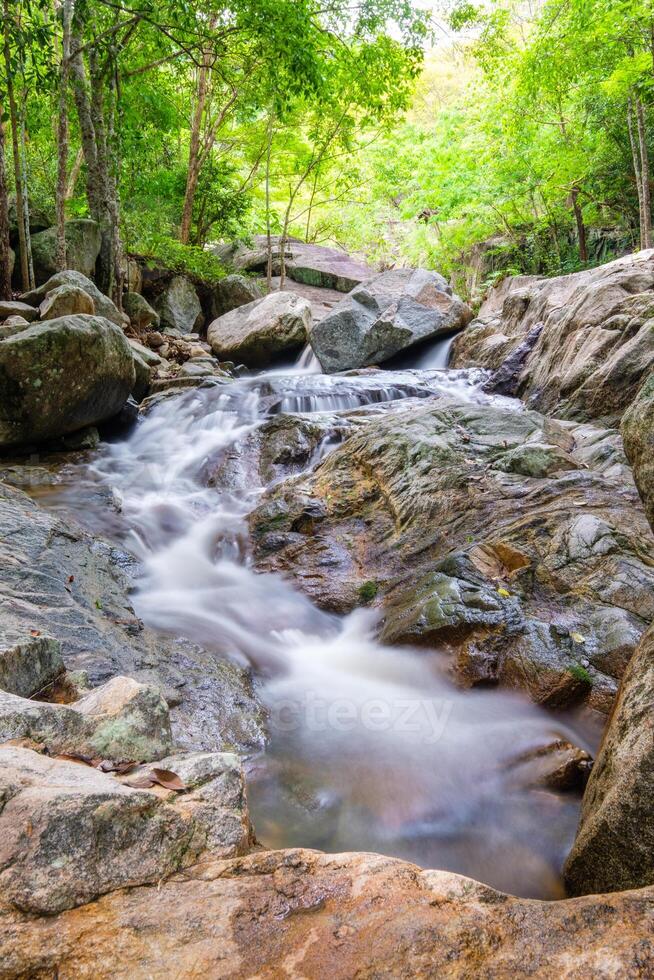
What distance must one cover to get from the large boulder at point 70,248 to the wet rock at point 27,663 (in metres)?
10.5

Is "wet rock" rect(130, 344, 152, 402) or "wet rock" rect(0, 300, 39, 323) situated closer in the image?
"wet rock" rect(0, 300, 39, 323)

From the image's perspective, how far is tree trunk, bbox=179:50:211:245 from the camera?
14.4 m

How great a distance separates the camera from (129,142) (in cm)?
1188

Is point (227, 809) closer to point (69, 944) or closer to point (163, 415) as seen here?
point (69, 944)

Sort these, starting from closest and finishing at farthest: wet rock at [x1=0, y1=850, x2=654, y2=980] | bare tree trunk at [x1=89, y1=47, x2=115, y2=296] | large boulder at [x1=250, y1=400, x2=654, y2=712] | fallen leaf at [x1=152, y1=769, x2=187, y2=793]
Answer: wet rock at [x1=0, y1=850, x2=654, y2=980]
fallen leaf at [x1=152, y1=769, x2=187, y2=793]
large boulder at [x1=250, y1=400, x2=654, y2=712]
bare tree trunk at [x1=89, y1=47, x2=115, y2=296]

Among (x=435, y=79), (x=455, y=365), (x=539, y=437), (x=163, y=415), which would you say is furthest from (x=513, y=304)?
(x=435, y=79)

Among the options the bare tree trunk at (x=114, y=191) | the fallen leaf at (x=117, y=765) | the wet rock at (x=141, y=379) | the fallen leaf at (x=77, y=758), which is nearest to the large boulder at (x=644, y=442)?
the fallen leaf at (x=117, y=765)

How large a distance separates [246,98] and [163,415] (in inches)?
370

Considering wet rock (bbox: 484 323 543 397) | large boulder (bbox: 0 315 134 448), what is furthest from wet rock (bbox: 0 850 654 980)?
wet rock (bbox: 484 323 543 397)

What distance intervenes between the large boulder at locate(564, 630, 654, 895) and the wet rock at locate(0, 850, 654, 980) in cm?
50

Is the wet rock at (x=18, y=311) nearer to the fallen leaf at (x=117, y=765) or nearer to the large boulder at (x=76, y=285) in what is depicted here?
the large boulder at (x=76, y=285)

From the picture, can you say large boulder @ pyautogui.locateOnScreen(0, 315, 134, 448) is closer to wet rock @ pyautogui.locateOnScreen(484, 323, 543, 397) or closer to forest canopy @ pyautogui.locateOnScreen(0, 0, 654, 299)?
forest canopy @ pyautogui.locateOnScreen(0, 0, 654, 299)

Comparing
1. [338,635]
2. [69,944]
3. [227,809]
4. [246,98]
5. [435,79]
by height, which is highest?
[435,79]

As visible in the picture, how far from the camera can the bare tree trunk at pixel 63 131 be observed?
8367 mm
